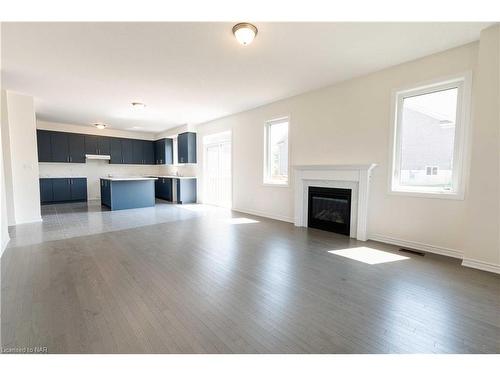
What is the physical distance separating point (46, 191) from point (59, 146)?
5.08 ft

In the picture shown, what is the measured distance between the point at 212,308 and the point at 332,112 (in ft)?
12.4

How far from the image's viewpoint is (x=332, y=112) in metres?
4.16

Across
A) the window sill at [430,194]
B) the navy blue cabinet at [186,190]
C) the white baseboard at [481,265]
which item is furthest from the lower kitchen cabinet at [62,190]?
the white baseboard at [481,265]

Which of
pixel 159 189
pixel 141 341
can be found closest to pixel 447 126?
pixel 141 341

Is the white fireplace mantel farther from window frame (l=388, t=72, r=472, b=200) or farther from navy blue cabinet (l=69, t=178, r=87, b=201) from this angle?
navy blue cabinet (l=69, t=178, r=87, b=201)

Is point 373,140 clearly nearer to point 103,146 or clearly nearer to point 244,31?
point 244,31

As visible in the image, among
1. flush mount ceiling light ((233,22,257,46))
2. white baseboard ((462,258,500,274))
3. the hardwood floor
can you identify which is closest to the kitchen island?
the hardwood floor

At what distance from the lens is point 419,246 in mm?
3238

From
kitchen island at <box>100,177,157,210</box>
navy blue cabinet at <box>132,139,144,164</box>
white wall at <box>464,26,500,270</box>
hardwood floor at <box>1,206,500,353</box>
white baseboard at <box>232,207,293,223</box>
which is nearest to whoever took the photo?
hardwood floor at <box>1,206,500,353</box>

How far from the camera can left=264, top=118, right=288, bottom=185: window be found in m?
5.24

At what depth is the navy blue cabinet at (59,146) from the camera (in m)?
7.52

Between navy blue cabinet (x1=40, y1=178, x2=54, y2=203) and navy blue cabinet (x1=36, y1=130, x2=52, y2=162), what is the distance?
27.3 inches

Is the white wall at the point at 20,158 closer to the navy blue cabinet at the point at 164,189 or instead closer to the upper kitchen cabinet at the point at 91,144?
the upper kitchen cabinet at the point at 91,144

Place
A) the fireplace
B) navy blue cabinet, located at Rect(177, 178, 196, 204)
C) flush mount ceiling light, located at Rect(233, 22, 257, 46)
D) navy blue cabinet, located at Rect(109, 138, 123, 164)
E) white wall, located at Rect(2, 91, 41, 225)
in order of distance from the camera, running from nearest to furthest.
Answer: flush mount ceiling light, located at Rect(233, 22, 257, 46), the fireplace, white wall, located at Rect(2, 91, 41, 225), navy blue cabinet, located at Rect(177, 178, 196, 204), navy blue cabinet, located at Rect(109, 138, 123, 164)
